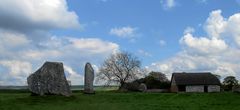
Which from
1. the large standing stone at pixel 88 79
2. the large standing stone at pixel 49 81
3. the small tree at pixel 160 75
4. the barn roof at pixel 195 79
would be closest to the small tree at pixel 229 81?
the barn roof at pixel 195 79

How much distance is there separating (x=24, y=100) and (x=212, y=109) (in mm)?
13608

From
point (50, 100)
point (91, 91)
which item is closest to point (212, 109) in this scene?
point (50, 100)

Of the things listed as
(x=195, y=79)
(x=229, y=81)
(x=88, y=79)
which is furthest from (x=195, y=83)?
(x=88, y=79)

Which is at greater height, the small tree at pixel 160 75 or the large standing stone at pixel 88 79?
the small tree at pixel 160 75

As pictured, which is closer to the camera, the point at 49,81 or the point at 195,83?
the point at 49,81

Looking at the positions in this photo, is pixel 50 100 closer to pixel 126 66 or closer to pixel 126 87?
pixel 126 87

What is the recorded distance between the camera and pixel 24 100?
1251 inches

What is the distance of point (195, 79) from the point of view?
289 feet

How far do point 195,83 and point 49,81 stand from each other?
54650 millimetres

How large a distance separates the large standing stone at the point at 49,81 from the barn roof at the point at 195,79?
5172 cm

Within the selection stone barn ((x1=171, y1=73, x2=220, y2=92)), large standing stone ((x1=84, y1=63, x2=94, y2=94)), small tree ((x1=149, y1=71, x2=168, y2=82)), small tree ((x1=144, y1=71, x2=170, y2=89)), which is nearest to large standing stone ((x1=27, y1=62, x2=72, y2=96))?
large standing stone ((x1=84, y1=63, x2=94, y2=94))

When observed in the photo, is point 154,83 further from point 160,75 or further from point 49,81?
point 49,81

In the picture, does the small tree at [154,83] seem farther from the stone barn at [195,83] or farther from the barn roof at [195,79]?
the barn roof at [195,79]

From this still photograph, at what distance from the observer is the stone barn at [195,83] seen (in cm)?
8643
